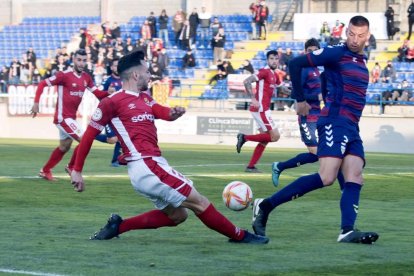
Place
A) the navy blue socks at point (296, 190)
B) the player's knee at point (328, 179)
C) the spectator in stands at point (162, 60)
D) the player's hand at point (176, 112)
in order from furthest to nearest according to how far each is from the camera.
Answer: the spectator in stands at point (162, 60) → the navy blue socks at point (296, 190) → the player's knee at point (328, 179) → the player's hand at point (176, 112)

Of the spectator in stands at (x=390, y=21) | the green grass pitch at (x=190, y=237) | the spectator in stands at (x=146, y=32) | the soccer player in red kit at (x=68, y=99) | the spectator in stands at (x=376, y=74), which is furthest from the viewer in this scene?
the spectator in stands at (x=146, y=32)

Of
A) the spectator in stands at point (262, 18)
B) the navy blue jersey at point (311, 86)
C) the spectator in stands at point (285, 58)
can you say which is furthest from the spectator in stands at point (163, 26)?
the navy blue jersey at point (311, 86)

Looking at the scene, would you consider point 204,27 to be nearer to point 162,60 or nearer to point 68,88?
point 162,60

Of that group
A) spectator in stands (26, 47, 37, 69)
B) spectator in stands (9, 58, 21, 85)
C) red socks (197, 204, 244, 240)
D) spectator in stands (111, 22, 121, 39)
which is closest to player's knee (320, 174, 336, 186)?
red socks (197, 204, 244, 240)

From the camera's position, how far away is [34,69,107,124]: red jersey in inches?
712

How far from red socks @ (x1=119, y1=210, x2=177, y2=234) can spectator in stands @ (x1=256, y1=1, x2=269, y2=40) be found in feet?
109

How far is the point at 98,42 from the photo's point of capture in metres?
44.9

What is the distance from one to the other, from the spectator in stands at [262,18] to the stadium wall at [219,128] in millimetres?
6866

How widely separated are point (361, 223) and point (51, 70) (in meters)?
33.2

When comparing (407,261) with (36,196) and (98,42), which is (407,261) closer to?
(36,196)

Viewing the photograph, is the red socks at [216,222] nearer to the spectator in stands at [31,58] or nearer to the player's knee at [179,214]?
the player's knee at [179,214]

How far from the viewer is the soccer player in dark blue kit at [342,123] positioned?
9.77 m

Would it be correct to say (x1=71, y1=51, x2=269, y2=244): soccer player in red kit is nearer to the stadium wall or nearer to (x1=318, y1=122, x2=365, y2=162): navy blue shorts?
(x1=318, y1=122, x2=365, y2=162): navy blue shorts

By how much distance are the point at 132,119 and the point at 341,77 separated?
6.86ft
